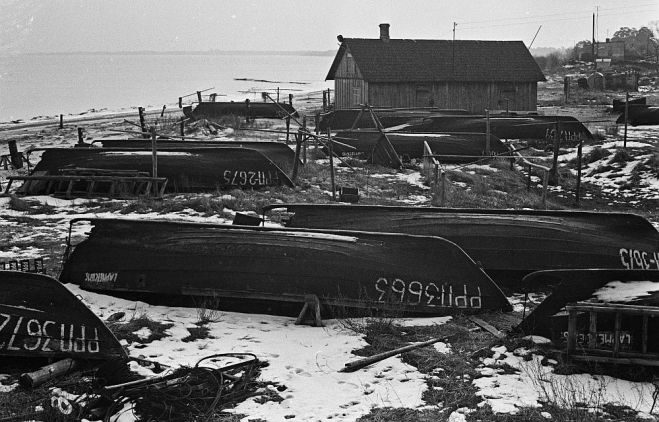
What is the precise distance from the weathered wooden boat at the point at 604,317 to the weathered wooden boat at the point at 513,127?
21.0 meters

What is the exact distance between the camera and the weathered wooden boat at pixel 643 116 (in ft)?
117

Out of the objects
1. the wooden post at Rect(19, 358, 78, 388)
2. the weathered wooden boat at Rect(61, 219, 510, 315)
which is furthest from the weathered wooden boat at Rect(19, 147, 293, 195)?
the wooden post at Rect(19, 358, 78, 388)

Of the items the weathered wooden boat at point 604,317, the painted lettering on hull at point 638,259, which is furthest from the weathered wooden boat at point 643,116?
the weathered wooden boat at point 604,317

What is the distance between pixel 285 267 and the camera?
10336 millimetres

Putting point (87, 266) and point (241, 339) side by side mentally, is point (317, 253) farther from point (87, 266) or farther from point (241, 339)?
point (87, 266)

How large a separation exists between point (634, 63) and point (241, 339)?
80.1 metres

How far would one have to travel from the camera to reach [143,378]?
Result: 7.84 meters

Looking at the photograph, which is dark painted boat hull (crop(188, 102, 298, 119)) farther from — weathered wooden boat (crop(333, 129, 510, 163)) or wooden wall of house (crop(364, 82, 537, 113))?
weathered wooden boat (crop(333, 129, 510, 163))

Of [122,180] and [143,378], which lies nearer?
[143,378]

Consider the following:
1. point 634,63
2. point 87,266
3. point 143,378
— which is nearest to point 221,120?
point 87,266

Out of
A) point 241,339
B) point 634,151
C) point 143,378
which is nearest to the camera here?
point 143,378

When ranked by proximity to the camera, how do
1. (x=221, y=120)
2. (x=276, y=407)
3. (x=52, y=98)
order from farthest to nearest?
(x=52, y=98) → (x=221, y=120) → (x=276, y=407)

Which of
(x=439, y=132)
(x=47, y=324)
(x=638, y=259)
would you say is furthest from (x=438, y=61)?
(x=47, y=324)

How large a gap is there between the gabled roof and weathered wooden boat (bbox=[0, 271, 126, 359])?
32.0 meters
